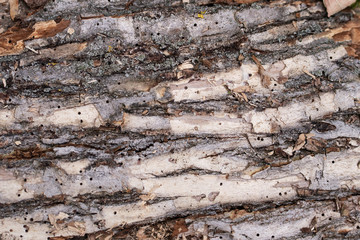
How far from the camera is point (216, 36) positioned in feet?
7.32

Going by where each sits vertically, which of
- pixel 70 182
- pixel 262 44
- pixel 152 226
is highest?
pixel 262 44

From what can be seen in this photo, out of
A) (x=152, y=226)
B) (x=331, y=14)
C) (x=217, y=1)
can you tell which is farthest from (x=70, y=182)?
(x=331, y=14)

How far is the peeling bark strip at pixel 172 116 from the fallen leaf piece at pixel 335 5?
0.05 metres

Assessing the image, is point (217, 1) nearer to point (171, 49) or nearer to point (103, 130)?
point (171, 49)

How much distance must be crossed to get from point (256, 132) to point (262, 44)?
0.63m

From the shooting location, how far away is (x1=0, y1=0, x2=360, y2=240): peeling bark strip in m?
2.19

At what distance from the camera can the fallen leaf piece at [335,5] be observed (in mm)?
2213

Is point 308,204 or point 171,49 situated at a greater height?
point 171,49

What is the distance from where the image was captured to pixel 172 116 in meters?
2.22

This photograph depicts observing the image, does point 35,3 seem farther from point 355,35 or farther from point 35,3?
point 355,35

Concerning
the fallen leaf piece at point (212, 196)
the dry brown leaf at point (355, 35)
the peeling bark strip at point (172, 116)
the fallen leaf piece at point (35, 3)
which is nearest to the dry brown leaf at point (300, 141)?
the peeling bark strip at point (172, 116)

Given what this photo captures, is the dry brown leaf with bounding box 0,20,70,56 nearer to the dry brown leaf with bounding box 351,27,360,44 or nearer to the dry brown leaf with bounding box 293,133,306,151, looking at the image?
the dry brown leaf with bounding box 293,133,306,151

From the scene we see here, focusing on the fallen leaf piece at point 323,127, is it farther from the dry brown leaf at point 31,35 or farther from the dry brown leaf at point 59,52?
the dry brown leaf at point 31,35

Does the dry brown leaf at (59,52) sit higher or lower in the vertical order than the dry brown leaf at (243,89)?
higher
